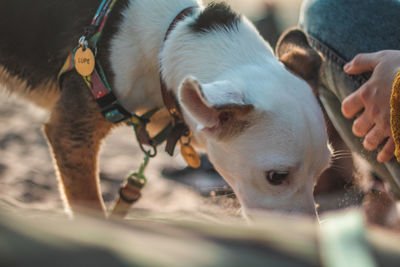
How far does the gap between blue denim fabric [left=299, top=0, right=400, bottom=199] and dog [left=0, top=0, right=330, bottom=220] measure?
0.55 feet

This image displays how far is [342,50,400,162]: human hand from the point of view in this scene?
5.57 feet

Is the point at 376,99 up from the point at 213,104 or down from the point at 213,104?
down

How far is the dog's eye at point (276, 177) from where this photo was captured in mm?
1822

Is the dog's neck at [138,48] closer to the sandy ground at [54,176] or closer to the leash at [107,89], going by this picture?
the leash at [107,89]

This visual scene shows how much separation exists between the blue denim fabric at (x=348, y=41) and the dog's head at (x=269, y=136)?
35cm

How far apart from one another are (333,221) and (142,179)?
206cm

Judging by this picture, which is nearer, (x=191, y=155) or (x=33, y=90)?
(x=191, y=155)

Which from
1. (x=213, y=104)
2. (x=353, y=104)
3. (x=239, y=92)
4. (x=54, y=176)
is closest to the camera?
(x=213, y=104)

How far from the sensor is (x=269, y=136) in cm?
181

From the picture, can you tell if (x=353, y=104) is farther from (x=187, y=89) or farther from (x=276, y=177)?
(x=187, y=89)

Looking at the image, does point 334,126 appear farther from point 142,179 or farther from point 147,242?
point 147,242

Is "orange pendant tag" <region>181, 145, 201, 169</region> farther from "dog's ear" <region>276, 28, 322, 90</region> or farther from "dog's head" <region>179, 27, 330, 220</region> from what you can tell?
"dog's ear" <region>276, 28, 322, 90</region>

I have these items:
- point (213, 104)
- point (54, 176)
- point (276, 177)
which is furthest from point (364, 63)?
point (54, 176)

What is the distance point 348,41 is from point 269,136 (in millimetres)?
730
